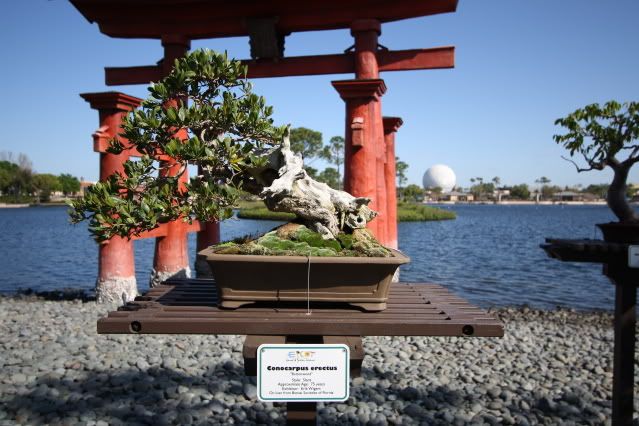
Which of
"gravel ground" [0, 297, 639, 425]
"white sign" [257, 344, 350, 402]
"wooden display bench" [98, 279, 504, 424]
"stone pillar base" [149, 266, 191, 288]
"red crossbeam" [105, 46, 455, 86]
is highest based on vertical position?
"red crossbeam" [105, 46, 455, 86]

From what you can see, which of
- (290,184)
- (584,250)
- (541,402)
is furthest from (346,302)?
(541,402)

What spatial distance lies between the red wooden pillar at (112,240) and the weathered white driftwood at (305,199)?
5.75 metres

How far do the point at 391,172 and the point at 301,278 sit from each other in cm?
651

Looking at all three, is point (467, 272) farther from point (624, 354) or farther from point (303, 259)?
point (303, 259)

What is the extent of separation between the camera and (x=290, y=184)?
2.66 m

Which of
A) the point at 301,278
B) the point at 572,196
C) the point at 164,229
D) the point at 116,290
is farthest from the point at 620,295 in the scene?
the point at 572,196

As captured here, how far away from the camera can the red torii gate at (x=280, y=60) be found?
255 inches

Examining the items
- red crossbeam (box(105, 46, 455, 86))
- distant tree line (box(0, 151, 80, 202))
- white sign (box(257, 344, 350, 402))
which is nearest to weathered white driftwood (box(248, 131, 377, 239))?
white sign (box(257, 344, 350, 402))

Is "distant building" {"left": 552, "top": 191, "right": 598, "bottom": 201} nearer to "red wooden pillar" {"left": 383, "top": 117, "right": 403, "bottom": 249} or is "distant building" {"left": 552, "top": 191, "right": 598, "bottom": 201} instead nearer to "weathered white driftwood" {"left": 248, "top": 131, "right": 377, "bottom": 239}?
"red wooden pillar" {"left": 383, "top": 117, "right": 403, "bottom": 249}

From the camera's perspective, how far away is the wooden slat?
2.06 metres

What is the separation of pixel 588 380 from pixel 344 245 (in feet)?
16.6

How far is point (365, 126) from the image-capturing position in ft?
20.8

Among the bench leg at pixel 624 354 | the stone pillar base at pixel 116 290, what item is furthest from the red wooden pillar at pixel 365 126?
the stone pillar base at pixel 116 290

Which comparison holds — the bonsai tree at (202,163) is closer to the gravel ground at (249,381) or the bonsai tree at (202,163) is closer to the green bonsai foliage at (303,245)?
the green bonsai foliage at (303,245)
